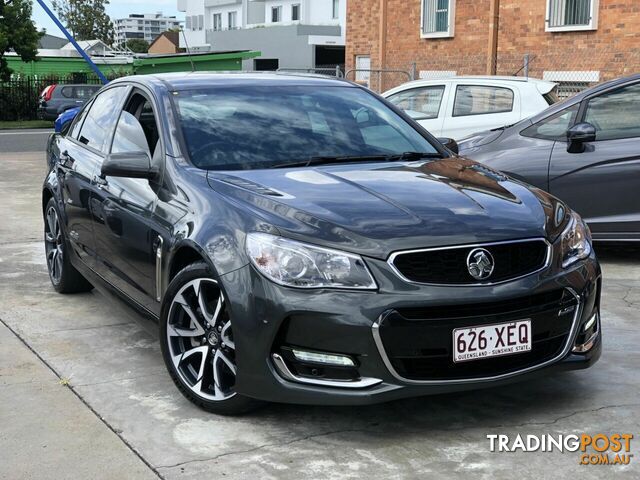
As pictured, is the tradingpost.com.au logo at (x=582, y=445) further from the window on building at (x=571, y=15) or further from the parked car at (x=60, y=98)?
the parked car at (x=60, y=98)

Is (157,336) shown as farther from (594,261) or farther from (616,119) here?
(616,119)

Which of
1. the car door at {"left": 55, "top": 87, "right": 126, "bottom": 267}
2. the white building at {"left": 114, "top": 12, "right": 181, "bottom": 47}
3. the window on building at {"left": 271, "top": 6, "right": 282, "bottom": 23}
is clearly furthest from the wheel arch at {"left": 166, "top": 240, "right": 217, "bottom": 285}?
the white building at {"left": 114, "top": 12, "right": 181, "bottom": 47}

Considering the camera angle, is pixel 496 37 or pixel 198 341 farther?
pixel 496 37

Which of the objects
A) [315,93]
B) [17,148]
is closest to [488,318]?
[315,93]

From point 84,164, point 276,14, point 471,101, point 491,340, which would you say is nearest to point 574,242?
point 491,340

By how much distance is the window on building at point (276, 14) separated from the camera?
57.8 metres

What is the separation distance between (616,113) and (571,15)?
13.0m

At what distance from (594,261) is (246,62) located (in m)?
53.3

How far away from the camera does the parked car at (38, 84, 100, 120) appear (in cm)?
3055

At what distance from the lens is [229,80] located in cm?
541

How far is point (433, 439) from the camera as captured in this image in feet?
12.9

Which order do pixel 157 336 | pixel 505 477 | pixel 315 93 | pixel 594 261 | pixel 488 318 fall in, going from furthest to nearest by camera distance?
pixel 315 93 < pixel 157 336 < pixel 594 261 < pixel 488 318 < pixel 505 477

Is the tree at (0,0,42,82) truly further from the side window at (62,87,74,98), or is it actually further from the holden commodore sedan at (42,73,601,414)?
the holden commodore sedan at (42,73,601,414)

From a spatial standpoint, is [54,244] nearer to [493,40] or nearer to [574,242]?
[574,242]
